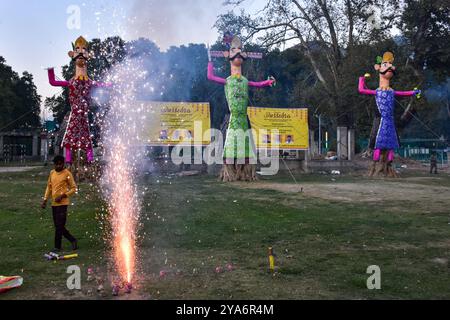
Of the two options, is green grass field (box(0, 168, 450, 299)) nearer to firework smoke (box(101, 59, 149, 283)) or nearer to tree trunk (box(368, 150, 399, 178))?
firework smoke (box(101, 59, 149, 283))

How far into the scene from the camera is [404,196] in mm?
12656

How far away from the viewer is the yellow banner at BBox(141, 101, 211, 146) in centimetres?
2080

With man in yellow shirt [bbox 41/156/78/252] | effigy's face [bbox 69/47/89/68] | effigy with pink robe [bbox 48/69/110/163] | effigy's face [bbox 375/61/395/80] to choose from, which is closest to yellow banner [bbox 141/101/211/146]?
effigy with pink robe [bbox 48/69/110/163]

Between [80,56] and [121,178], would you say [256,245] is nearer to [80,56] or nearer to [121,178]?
[121,178]

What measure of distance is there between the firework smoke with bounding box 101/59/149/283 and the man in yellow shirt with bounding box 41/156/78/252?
34.9 inches

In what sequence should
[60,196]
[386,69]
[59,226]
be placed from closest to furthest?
1. [59,226]
2. [60,196]
3. [386,69]

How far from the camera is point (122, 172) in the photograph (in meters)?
16.7

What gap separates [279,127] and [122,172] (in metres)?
9.34

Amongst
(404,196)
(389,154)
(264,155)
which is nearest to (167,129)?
(264,155)

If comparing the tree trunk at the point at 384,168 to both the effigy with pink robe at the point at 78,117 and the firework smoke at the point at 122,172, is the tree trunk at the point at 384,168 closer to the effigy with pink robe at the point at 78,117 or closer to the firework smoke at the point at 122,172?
the firework smoke at the point at 122,172

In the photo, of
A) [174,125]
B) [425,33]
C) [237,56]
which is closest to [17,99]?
[174,125]

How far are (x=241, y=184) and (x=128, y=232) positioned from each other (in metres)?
8.44

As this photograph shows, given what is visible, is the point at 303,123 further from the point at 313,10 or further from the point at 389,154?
the point at 313,10

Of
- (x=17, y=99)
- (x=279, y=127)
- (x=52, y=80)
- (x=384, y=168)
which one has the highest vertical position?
(x=17, y=99)
